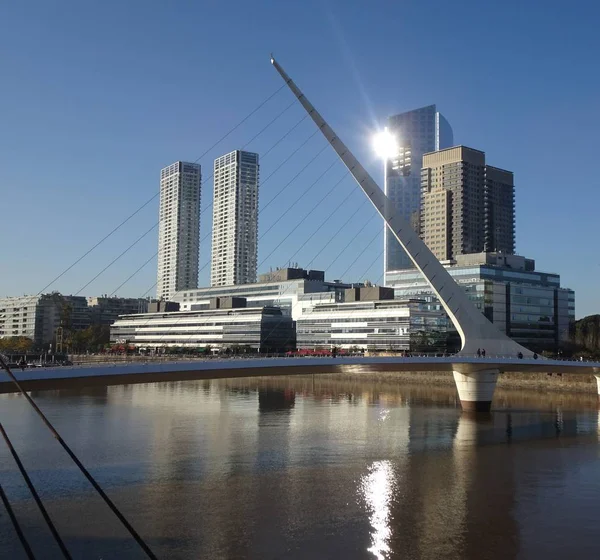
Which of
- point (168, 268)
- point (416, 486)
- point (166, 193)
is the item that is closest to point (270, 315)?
point (416, 486)

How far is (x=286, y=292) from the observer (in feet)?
315

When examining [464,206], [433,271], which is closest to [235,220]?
[464,206]

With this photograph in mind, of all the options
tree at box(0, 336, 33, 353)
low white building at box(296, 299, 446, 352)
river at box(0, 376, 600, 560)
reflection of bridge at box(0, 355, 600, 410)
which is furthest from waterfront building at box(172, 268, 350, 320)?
river at box(0, 376, 600, 560)

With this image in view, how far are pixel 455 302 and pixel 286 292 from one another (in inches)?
2144

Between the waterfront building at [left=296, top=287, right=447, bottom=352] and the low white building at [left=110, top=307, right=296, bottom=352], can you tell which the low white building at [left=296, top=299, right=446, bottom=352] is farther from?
the low white building at [left=110, top=307, right=296, bottom=352]

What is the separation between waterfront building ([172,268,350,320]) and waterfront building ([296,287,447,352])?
3.58 meters

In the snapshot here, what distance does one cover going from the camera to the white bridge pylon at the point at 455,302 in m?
41.5

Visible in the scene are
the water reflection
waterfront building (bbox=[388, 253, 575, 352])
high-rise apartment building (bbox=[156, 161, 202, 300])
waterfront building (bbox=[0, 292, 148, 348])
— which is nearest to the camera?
the water reflection

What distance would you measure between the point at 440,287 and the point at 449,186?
116m

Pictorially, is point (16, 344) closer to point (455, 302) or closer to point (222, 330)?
point (222, 330)

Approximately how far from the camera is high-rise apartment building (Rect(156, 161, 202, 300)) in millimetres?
168625

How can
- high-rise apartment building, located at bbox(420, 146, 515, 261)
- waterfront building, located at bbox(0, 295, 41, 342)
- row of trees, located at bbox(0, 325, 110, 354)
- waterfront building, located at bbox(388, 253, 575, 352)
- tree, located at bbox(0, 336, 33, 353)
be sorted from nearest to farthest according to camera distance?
waterfront building, located at bbox(388, 253, 575, 352) → row of trees, located at bbox(0, 325, 110, 354) → tree, located at bbox(0, 336, 33, 353) → waterfront building, located at bbox(0, 295, 41, 342) → high-rise apartment building, located at bbox(420, 146, 515, 261)

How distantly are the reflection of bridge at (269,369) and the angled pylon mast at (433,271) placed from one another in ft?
5.47

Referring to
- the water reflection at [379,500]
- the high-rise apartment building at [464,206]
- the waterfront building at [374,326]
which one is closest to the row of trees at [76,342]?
the waterfront building at [374,326]
